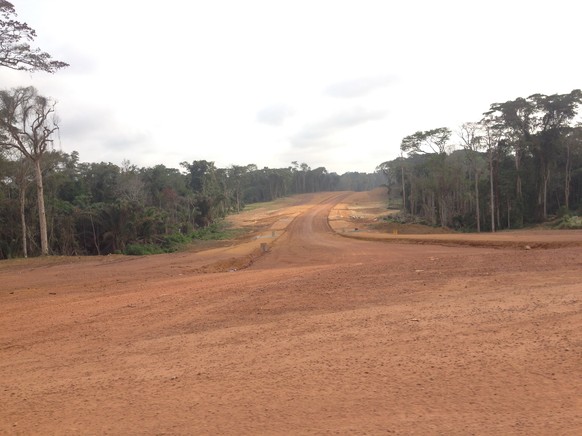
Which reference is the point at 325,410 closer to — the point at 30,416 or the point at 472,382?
the point at 472,382

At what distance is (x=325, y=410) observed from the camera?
398 cm

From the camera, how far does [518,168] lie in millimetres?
43625

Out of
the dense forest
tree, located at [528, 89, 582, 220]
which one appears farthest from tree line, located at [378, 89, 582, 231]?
the dense forest

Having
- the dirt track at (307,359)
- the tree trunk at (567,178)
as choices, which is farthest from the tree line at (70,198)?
the tree trunk at (567,178)

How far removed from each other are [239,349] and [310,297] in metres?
3.34

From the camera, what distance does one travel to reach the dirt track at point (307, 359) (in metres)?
3.88

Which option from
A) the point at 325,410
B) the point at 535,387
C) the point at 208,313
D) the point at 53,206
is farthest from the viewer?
the point at 53,206

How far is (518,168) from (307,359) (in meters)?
44.5

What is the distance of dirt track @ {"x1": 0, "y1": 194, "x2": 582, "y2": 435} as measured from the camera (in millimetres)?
3877

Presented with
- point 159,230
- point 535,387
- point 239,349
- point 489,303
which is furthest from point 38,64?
point 159,230

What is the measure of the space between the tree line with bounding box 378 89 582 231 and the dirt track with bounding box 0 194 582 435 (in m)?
35.0

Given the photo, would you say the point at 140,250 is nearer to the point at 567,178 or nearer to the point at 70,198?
the point at 70,198

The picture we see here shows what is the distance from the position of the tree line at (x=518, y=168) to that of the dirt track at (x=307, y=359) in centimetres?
3503

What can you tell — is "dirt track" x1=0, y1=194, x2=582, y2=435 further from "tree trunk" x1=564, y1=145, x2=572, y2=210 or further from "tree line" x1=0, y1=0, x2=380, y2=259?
"tree trunk" x1=564, y1=145, x2=572, y2=210
